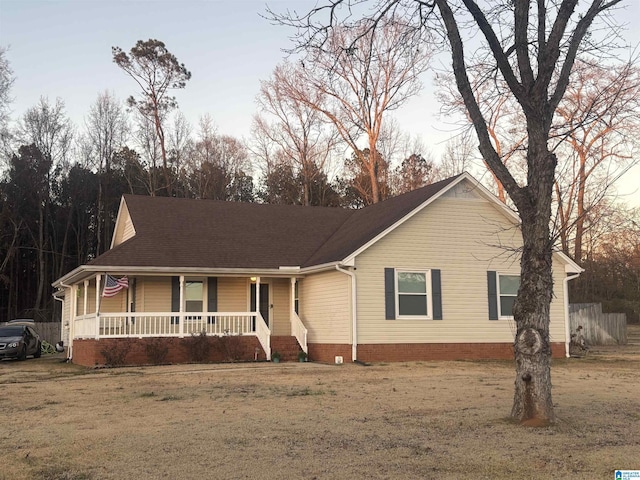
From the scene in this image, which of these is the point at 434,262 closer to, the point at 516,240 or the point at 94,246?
the point at 516,240

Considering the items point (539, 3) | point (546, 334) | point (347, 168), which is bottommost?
point (546, 334)

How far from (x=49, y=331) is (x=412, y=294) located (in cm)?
2216

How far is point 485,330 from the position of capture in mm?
19859

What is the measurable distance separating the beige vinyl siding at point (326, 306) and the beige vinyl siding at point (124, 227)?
6559 millimetres

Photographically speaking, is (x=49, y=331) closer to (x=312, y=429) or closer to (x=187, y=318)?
(x=187, y=318)

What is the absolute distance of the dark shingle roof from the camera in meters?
20.2

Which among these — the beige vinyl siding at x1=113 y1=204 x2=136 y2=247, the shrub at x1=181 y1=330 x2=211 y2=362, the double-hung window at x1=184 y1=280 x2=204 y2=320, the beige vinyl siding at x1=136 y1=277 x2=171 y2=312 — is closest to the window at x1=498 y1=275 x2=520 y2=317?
the shrub at x1=181 y1=330 x2=211 y2=362

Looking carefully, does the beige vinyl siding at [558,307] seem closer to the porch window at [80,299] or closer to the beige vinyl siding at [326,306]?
the beige vinyl siding at [326,306]

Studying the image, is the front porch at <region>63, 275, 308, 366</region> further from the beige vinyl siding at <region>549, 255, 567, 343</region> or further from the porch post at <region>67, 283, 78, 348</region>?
the beige vinyl siding at <region>549, 255, 567, 343</region>

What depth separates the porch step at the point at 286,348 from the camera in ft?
66.5

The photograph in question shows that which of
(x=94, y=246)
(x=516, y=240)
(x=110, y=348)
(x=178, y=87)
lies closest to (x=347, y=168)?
(x=178, y=87)

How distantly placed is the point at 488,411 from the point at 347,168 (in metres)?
36.3

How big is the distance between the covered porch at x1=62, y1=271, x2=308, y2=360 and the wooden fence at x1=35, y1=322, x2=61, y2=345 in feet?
37.5

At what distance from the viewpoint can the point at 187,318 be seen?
67.3ft
